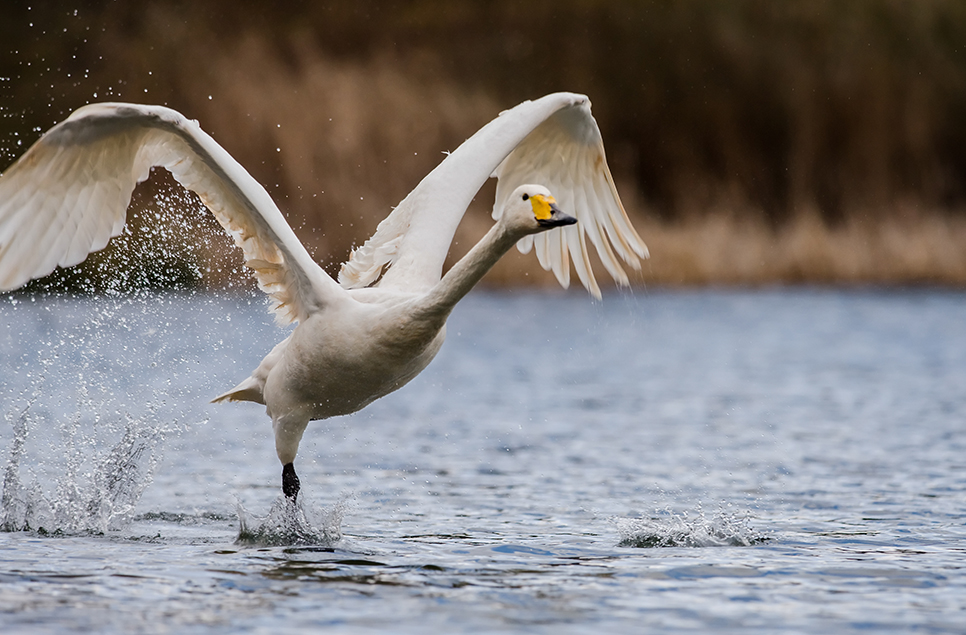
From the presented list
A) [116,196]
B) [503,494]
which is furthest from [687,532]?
[116,196]

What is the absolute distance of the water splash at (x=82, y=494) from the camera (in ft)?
28.6

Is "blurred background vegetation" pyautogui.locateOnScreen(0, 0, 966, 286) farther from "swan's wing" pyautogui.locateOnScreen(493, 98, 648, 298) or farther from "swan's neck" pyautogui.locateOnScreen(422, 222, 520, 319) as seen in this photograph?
"swan's neck" pyautogui.locateOnScreen(422, 222, 520, 319)

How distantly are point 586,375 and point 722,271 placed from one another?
643cm

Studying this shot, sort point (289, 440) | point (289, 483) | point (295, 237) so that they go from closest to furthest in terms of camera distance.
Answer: point (295, 237)
point (289, 440)
point (289, 483)

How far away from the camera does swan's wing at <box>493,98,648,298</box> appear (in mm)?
9969

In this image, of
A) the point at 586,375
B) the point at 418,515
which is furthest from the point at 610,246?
the point at 586,375

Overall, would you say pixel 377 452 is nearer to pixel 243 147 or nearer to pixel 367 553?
pixel 367 553

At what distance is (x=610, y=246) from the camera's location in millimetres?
10297

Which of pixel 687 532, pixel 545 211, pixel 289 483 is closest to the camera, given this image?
pixel 545 211

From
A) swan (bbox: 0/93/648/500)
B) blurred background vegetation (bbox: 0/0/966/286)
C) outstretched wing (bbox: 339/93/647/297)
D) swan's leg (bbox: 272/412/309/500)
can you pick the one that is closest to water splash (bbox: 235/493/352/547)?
swan's leg (bbox: 272/412/309/500)

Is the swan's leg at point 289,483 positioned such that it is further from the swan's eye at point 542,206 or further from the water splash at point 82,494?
the swan's eye at point 542,206

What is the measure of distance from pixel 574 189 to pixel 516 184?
0.41 metres

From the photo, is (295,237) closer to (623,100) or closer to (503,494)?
(503,494)

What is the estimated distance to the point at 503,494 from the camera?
10.3 metres
